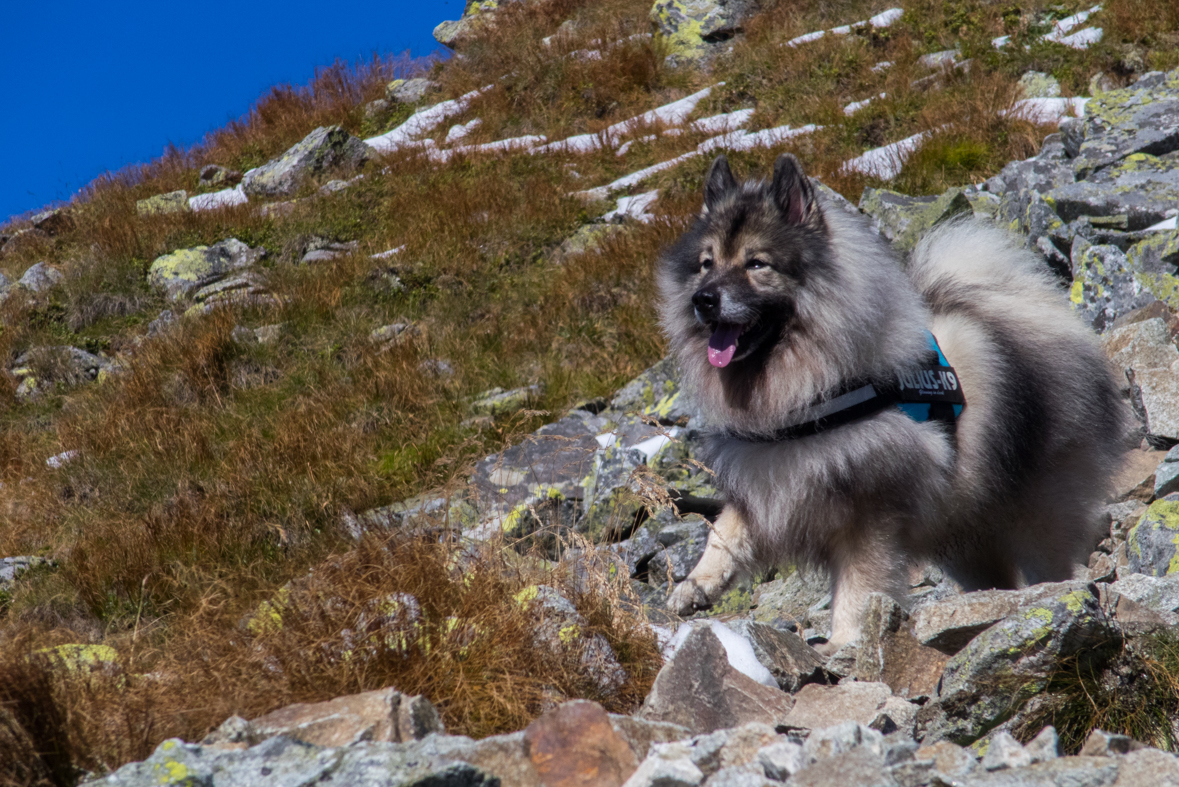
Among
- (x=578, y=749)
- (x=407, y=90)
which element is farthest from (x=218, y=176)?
(x=578, y=749)

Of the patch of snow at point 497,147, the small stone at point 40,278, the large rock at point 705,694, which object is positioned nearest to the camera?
the large rock at point 705,694

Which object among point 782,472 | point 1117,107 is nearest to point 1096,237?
point 1117,107

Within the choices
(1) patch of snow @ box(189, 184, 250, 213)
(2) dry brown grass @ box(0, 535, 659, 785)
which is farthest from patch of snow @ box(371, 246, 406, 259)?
(2) dry brown grass @ box(0, 535, 659, 785)

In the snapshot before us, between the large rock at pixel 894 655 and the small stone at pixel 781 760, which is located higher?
the small stone at pixel 781 760

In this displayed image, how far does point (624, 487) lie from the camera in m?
4.89

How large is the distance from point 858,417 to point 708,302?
0.82m

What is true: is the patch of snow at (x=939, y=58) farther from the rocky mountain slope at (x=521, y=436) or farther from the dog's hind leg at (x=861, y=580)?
the dog's hind leg at (x=861, y=580)

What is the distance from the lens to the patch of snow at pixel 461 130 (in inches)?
511

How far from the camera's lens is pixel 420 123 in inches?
546

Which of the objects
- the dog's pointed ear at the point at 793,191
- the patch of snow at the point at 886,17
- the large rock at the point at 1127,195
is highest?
the patch of snow at the point at 886,17

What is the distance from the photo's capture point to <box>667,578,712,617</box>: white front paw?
152 inches

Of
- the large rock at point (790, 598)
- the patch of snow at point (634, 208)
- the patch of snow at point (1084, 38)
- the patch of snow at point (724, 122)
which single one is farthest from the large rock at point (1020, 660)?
the patch of snow at point (1084, 38)

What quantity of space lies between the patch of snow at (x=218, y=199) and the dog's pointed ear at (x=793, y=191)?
31.7 feet

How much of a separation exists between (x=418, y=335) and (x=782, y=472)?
191 inches
